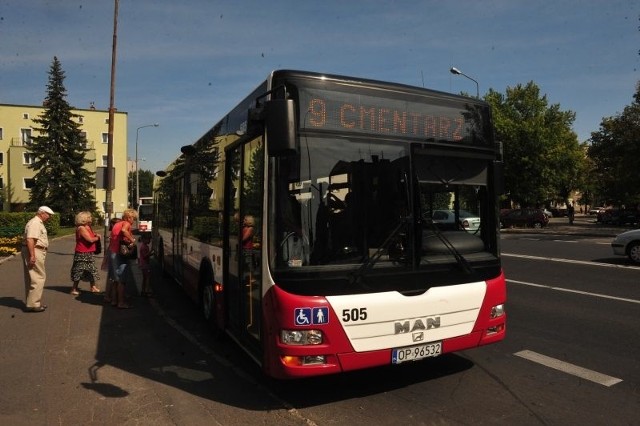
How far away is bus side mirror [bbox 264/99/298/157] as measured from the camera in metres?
3.81

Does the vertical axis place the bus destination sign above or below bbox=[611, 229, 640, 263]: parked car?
above

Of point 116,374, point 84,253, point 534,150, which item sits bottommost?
point 116,374

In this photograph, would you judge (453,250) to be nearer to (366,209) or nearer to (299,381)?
(366,209)

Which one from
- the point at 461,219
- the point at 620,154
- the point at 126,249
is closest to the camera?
the point at 461,219

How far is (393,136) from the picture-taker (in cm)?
445

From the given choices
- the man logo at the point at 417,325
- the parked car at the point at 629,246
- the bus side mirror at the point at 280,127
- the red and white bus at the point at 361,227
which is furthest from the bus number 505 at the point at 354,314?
the parked car at the point at 629,246

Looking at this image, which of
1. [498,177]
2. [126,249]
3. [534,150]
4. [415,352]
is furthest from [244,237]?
[534,150]

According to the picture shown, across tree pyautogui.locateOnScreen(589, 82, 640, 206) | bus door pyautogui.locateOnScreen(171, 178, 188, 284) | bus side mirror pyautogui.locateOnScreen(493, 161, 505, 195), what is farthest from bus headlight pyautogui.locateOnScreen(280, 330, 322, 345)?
tree pyautogui.locateOnScreen(589, 82, 640, 206)

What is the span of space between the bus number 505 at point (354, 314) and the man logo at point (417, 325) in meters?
0.32

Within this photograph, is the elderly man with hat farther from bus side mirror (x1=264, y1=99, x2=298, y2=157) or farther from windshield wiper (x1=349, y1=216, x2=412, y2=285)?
windshield wiper (x1=349, y1=216, x2=412, y2=285)

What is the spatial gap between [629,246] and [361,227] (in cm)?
1275

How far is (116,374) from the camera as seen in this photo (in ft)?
17.2

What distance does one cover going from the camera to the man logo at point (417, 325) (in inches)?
165

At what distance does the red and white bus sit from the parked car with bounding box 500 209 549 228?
3917 cm
